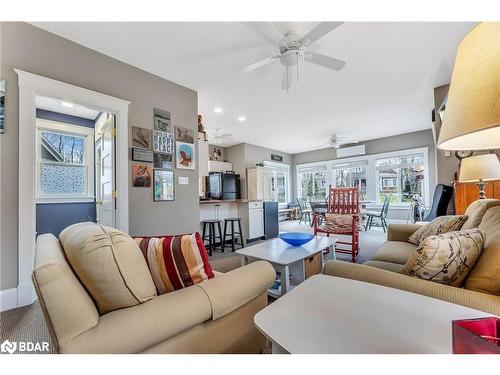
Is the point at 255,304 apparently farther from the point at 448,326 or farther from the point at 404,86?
the point at 404,86

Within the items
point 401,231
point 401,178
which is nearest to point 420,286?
point 401,231

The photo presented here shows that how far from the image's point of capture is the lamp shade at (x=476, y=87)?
456mm

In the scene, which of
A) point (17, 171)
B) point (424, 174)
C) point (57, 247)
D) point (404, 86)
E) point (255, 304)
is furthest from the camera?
point (424, 174)

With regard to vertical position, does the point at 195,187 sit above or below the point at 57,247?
above

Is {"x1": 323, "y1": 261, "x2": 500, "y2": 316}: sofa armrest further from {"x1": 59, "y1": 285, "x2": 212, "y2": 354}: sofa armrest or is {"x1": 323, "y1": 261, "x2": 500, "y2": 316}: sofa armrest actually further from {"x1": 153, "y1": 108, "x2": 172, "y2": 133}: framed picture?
{"x1": 153, "y1": 108, "x2": 172, "y2": 133}: framed picture

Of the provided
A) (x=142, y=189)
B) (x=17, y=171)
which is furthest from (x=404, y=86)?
(x=17, y=171)

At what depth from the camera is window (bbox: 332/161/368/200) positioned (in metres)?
6.99

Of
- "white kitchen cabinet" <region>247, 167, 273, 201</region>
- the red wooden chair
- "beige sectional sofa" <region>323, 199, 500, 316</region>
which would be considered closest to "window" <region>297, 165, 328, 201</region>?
"white kitchen cabinet" <region>247, 167, 273, 201</region>

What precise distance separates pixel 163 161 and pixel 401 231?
295 cm

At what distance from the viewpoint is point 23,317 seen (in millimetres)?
1836

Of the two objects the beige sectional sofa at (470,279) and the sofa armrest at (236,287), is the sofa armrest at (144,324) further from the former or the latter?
the beige sectional sofa at (470,279)

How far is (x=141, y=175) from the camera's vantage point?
2.78 m

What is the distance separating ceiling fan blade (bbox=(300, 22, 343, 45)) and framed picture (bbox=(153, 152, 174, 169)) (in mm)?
2093
